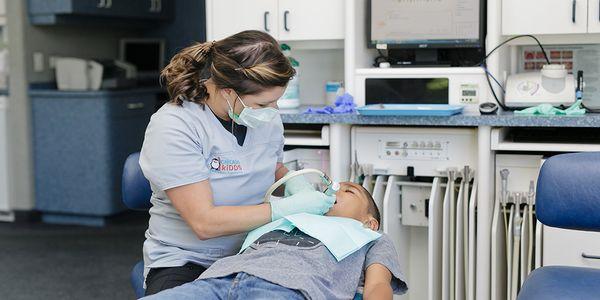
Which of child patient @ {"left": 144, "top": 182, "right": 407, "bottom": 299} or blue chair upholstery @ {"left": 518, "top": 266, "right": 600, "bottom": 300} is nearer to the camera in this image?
child patient @ {"left": 144, "top": 182, "right": 407, "bottom": 299}

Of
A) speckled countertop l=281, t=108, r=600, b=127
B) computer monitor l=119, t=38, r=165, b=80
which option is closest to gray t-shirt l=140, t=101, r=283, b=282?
speckled countertop l=281, t=108, r=600, b=127

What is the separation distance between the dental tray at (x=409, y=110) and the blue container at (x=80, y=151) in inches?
98.6

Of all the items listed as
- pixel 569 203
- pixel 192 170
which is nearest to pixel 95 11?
pixel 192 170

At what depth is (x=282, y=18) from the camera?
321 cm

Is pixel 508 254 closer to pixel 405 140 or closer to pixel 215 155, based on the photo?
pixel 405 140

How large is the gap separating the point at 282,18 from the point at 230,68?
130cm

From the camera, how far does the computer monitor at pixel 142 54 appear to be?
573cm

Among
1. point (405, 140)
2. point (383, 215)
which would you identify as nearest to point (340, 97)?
point (405, 140)

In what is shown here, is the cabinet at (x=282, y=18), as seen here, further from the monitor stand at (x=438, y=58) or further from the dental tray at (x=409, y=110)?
the dental tray at (x=409, y=110)

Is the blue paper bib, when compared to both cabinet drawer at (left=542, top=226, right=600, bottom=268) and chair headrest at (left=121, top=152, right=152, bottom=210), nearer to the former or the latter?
chair headrest at (left=121, top=152, right=152, bottom=210)

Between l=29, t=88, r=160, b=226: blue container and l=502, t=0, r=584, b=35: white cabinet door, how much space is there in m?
2.75

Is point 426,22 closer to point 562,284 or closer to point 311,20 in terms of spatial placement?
point 311,20

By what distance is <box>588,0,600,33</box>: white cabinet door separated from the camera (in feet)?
9.14

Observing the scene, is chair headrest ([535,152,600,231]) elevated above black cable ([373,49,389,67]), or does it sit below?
below
